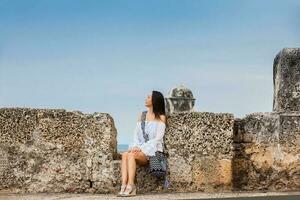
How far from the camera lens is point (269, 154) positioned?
7.80 metres

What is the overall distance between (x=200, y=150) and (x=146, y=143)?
72 cm

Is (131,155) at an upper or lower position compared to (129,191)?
upper

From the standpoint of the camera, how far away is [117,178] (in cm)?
766

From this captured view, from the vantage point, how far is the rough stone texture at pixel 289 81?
8.20 metres

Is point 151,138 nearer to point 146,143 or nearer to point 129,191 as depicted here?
point 146,143

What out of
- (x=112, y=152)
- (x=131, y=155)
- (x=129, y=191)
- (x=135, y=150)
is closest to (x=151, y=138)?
(x=135, y=150)

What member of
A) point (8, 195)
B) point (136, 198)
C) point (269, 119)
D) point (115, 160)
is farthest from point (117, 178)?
point (269, 119)

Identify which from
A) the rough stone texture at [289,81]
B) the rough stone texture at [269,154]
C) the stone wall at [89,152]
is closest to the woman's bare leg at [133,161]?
the stone wall at [89,152]

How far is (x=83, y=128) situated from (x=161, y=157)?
1071mm

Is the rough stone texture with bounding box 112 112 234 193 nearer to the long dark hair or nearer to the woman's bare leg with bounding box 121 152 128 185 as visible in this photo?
the long dark hair

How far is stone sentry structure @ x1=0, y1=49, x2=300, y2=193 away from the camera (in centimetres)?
770

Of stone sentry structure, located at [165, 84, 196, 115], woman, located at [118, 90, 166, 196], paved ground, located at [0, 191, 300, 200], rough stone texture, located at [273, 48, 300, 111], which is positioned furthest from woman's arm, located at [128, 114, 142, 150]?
stone sentry structure, located at [165, 84, 196, 115]

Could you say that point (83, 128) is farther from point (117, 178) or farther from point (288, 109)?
point (288, 109)

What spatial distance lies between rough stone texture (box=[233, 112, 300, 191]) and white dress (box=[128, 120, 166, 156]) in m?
1.08
